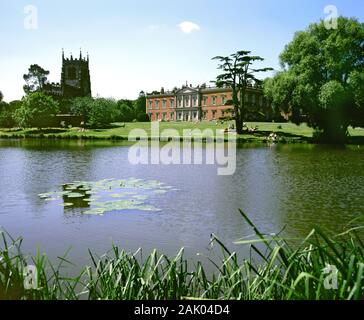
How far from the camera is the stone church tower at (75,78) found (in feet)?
279

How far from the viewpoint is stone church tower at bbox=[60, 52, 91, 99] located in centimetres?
8506

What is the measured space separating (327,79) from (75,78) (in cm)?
6417

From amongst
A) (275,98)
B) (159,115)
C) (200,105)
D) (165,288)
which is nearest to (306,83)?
(275,98)

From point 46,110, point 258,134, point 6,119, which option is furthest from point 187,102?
point 258,134

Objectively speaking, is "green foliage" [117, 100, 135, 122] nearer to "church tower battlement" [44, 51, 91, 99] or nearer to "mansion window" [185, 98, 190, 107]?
"church tower battlement" [44, 51, 91, 99]

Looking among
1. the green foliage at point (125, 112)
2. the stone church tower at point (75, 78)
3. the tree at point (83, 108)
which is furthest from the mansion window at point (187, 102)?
the tree at point (83, 108)

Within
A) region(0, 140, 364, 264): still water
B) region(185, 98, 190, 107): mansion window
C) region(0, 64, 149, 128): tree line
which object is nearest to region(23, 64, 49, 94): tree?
region(0, 64, 149, 128): tree line

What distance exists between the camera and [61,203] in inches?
479

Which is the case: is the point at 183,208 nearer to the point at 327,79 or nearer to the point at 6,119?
the point at 327,79

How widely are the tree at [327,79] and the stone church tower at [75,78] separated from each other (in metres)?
54.4

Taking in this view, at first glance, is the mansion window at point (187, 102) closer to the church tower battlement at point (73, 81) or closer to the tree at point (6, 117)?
the church tower battlement at point (73, 81)
